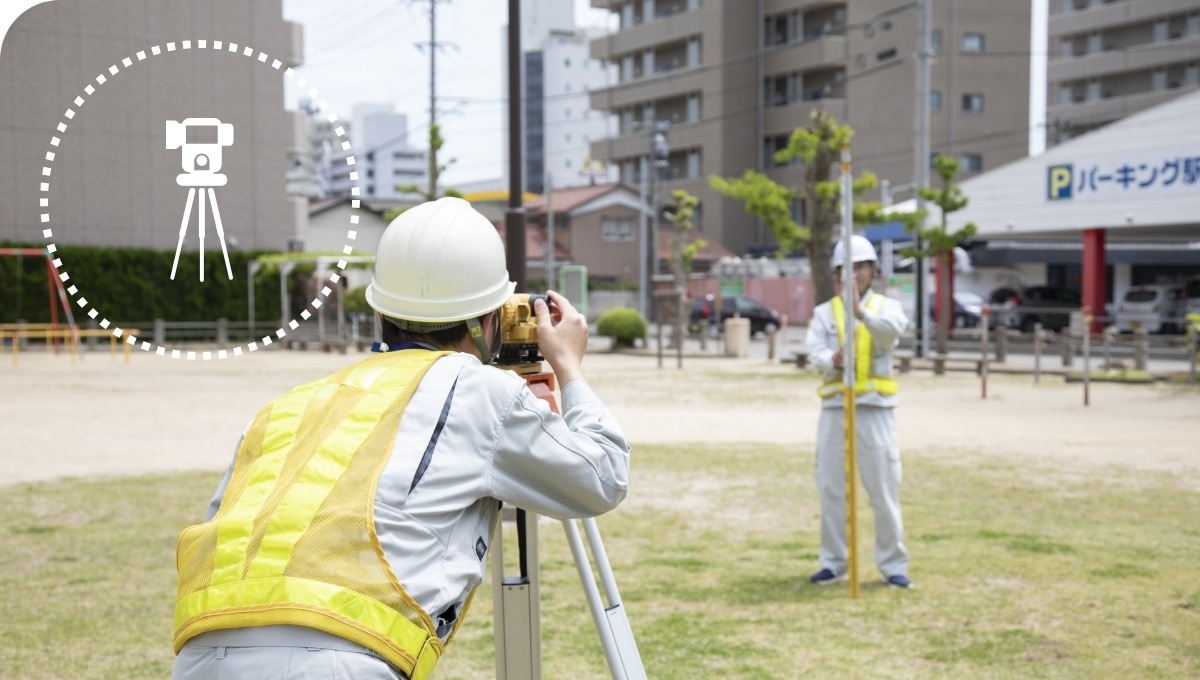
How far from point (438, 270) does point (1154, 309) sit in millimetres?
36804

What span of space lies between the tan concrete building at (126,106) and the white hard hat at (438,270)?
1.84 m

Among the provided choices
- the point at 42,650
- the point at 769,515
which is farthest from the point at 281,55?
the point at 769,515

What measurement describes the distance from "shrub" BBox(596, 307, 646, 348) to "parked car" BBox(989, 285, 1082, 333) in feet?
35.4

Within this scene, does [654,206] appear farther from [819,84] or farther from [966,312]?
Answer: [819,84]

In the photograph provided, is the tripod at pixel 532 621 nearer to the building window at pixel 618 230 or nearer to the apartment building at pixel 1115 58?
the building window at pixel 618 230

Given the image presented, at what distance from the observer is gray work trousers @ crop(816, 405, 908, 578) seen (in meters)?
6.84

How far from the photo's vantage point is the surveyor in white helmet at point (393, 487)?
7.18ft

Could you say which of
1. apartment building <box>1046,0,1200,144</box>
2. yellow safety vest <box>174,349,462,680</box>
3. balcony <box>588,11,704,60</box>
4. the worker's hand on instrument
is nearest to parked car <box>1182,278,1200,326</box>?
apartment building <box>1046,0,1200,144</box>

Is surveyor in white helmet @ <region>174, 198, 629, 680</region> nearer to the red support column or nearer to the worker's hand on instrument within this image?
the worker's hand on instrument

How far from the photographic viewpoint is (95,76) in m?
4.14

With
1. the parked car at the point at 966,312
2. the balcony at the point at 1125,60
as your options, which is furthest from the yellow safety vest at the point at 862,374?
the balcony at the point at 1125,60

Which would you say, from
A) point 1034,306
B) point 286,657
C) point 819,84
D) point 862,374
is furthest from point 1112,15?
point 286,657

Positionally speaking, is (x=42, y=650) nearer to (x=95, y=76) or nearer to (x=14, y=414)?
(x=95, y=76)

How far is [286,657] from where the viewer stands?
2.15m
